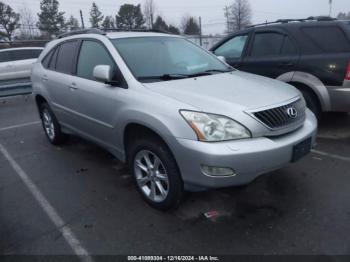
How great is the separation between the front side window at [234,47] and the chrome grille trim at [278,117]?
307 centimetres

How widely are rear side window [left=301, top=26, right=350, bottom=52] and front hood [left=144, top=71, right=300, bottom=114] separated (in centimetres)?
180

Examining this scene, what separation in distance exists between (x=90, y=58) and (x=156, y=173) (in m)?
1.82

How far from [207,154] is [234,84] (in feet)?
3.55

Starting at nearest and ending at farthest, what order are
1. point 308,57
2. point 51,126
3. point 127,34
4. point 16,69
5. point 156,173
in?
point 156,173 < point 127,34 < point 308,57 < point 51,126 < point 16,69

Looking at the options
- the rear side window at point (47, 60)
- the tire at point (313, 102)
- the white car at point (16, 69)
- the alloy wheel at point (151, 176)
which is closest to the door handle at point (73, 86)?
the rear side window at point (47, 60)

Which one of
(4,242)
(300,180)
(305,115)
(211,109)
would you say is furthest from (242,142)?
(4,242)

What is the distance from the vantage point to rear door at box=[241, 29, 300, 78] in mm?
5129

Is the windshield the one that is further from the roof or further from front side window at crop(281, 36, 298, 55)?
front side window at crop(281, 36, 298, 55)

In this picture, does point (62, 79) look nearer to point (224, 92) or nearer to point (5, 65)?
point (224, 92)

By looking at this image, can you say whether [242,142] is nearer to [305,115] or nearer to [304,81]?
→ [305,115]

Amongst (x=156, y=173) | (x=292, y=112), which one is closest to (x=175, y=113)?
(x=156, y=173)

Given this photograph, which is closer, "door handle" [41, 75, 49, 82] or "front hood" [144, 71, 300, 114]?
"front hood" [144, 71, 300, 114]

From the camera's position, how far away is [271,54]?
17.7 ft

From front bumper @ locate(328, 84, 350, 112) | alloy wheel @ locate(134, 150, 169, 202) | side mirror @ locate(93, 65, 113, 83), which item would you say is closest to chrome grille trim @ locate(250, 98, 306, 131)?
alloy wheel @ locate(134, 150, 169, 202)
